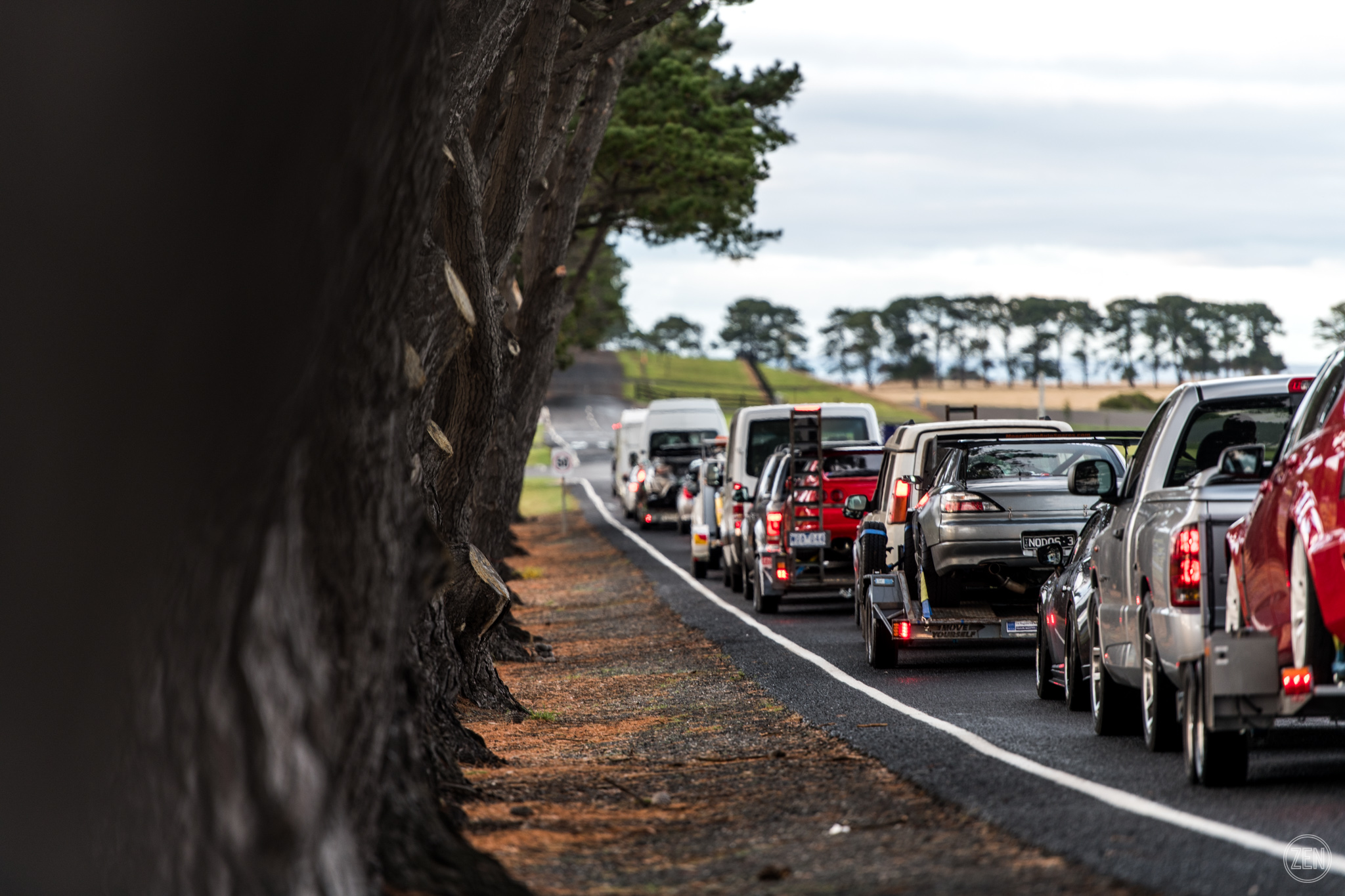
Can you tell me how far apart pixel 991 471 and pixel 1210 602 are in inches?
262

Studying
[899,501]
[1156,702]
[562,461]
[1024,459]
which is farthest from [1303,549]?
[562,461]

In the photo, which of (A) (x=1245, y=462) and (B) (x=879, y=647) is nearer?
(A) (x=1245, y=462)

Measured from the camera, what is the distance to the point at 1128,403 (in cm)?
8725

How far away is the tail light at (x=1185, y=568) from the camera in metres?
9.10

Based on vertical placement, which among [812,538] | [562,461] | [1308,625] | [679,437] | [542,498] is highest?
[679,437]

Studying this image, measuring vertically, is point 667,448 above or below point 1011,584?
above

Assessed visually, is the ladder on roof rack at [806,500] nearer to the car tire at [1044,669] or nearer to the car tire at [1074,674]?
the car tire at [1044,669]

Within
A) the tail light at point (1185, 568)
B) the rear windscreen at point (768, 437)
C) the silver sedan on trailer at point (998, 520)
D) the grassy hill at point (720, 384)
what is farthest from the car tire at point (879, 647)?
the grassy hill at point (720, 384)

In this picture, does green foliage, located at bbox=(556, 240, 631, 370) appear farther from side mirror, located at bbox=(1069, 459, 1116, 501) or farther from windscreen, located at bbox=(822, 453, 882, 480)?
side mirror, located at bbox=(1069, 459, 1116, 501)

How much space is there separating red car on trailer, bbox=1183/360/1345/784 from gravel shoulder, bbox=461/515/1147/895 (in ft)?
4.26

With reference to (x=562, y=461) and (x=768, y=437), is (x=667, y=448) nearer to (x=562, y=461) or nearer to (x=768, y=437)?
(x=562, y=461)

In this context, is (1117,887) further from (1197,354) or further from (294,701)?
(1197,354)

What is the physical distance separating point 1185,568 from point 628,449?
4531 centimetres

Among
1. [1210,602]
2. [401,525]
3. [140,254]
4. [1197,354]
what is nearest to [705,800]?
[1210,602]
